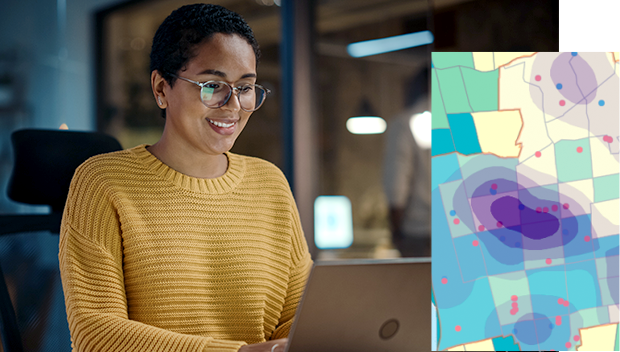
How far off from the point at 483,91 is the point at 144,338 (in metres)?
0.79

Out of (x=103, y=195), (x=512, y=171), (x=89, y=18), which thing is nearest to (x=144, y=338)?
(x=103, y=195)

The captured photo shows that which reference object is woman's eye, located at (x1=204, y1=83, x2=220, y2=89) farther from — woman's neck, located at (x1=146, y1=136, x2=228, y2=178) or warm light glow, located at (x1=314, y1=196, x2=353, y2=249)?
warm light glow, located at (x1=314, y1=196, x2=353, y2=249)

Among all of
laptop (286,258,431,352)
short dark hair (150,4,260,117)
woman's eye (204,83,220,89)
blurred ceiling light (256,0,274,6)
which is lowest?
laptop (286,258,431,352)

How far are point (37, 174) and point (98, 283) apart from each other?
0.36 meters

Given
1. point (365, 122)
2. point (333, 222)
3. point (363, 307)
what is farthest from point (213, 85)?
point (365, 122)

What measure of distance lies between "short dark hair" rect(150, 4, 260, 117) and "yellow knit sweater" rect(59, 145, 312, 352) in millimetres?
208

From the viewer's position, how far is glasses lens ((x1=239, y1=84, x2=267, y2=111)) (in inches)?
43.3

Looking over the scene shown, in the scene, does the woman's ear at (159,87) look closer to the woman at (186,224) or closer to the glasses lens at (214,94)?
the woman at (186,224)

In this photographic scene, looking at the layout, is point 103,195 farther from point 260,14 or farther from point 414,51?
point 414,51

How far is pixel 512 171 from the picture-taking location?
956 millimetres

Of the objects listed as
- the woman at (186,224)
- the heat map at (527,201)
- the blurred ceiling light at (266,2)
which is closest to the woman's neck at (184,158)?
the woman at (186,224)

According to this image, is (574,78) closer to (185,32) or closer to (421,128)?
(185,32)

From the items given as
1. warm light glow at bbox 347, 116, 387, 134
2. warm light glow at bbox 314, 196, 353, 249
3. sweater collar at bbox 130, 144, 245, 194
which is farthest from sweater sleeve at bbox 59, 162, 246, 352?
warm light glow at bbox 347, 116, 387, 134

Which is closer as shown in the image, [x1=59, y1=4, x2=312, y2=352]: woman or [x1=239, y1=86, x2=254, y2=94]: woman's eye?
[x1=59, y1=4, x2=312, y2=352]: woman
